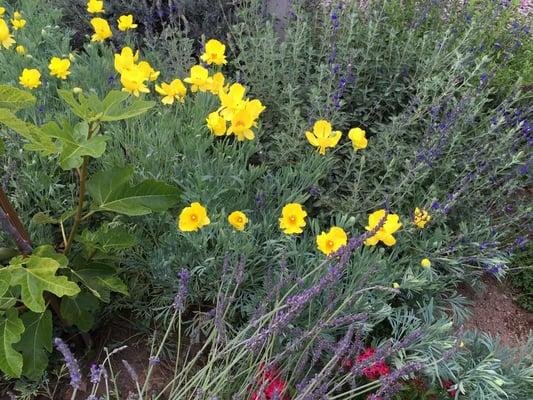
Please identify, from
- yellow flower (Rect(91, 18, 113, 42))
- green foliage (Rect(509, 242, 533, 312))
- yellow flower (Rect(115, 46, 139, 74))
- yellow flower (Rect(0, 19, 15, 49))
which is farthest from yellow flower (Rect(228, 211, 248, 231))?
green foliage (Rect(509, 242, 533, 312))

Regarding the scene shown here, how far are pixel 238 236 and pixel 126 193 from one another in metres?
0.47

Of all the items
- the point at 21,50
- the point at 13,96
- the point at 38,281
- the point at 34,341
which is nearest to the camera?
the point at 13,96

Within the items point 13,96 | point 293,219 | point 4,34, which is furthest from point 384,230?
point 4,34

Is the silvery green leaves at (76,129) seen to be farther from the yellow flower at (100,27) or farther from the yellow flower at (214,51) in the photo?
the yellow flower at (100,27)

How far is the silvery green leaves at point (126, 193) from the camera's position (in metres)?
1.69

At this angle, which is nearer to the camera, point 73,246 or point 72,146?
point 72,146

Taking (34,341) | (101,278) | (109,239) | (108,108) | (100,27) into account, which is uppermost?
(108,108)

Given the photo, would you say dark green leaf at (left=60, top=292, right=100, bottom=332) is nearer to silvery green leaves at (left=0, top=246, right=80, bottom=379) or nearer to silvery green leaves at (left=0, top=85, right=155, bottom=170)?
silvery green leaves at (left=0, top=246, right=80, bottom=379)

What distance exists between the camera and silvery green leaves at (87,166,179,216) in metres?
1.69

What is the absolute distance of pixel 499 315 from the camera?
8.57 ft

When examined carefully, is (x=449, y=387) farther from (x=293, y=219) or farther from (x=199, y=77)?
(x=199, y=77)

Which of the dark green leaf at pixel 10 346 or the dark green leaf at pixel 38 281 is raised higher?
the dark green leaf at pixel 38 281

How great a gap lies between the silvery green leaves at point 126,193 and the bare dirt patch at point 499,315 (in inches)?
65.8

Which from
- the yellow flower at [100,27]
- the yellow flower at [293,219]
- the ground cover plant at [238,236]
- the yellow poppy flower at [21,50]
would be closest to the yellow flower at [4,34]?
the ground cover plant at [238,236]
